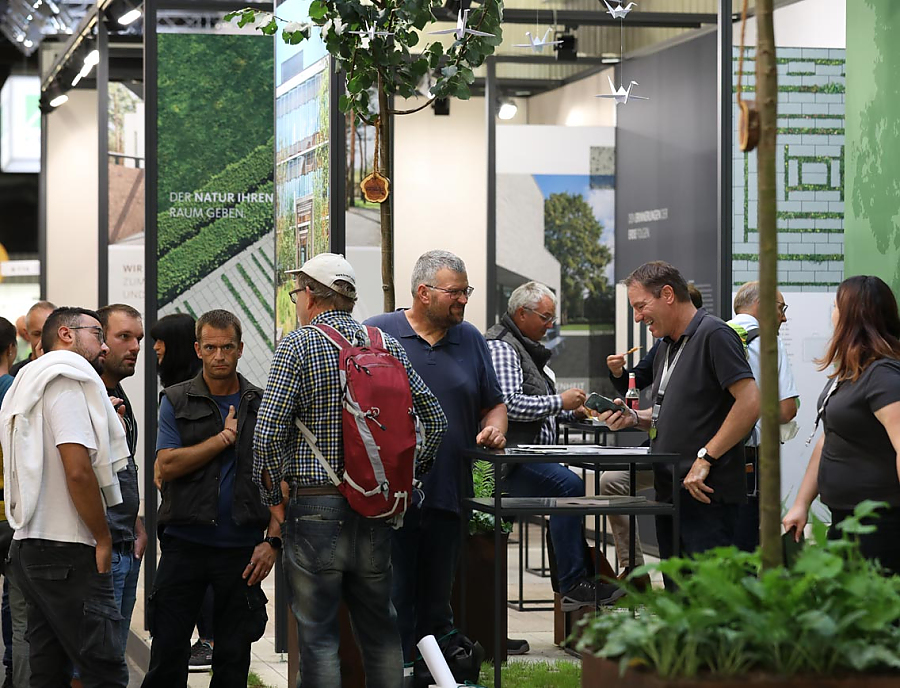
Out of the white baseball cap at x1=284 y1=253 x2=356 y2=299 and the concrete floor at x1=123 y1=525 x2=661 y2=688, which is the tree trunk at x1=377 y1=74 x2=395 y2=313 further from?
the concrete floor at x1=123 y1=525 x2=661 y2=688

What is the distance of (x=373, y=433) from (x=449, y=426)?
30.7 inches

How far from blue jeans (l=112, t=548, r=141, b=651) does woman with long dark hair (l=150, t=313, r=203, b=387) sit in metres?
0.82

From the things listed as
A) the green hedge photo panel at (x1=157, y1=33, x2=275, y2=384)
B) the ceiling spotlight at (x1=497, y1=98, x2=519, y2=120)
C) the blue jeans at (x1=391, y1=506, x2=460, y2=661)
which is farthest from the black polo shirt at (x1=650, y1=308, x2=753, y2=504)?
the ceiling spotlight at (x1=497, y1=98, x2=519, y2=120)

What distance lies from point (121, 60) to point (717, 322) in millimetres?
8303

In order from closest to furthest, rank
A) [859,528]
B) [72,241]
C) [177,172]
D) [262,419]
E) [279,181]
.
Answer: [859,528], [262,419], [279,181], [177,172], [72,241]

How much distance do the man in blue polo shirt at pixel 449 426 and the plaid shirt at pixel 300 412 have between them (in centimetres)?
73

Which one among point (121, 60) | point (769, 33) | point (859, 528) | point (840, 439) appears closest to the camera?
point (859, 528)

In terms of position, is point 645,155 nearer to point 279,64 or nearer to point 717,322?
point 279,64

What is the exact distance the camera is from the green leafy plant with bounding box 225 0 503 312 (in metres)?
4.70

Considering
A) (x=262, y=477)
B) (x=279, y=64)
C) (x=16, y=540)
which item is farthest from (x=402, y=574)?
(x=279, y=64)

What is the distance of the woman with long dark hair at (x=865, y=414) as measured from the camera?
3.89 meters

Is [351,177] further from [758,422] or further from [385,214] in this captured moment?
[758,422]

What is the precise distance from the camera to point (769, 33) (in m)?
2.30

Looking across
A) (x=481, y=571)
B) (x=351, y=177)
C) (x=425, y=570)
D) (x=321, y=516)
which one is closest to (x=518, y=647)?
(x=481, y=571)
